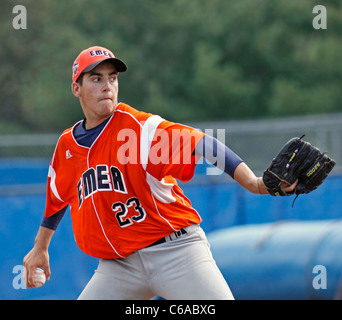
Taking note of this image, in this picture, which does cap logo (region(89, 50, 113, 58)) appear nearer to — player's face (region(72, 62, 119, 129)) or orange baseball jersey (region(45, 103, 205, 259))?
player's face (region(72, 62, 119, 129))

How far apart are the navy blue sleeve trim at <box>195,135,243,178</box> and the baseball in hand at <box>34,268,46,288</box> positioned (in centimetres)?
151

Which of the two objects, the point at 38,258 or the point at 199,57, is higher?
the point at 199,57

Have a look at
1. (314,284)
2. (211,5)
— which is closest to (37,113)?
(211,5)

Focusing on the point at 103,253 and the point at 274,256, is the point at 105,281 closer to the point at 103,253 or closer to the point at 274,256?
the point at 103,253

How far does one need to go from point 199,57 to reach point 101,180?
2008cm

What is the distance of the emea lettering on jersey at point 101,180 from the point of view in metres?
4.28

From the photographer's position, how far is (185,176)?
428 centimetres

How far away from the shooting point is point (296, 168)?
3859 mm

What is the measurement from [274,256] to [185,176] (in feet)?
11.7

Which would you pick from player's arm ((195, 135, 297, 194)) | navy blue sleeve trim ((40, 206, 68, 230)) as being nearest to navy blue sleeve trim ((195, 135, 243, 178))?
player's arm ((195, 135, 297, 194))

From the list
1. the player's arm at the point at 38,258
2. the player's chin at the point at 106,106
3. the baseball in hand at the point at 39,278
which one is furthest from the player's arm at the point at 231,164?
the baseball in hand at the point at 39,278

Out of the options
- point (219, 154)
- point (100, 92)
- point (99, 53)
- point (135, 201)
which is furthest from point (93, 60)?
point (219, 154)

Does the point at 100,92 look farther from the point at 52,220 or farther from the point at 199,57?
the point at 199,57

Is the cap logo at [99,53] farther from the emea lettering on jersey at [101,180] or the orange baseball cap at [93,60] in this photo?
the emea lettering on jersey at [101,180]
